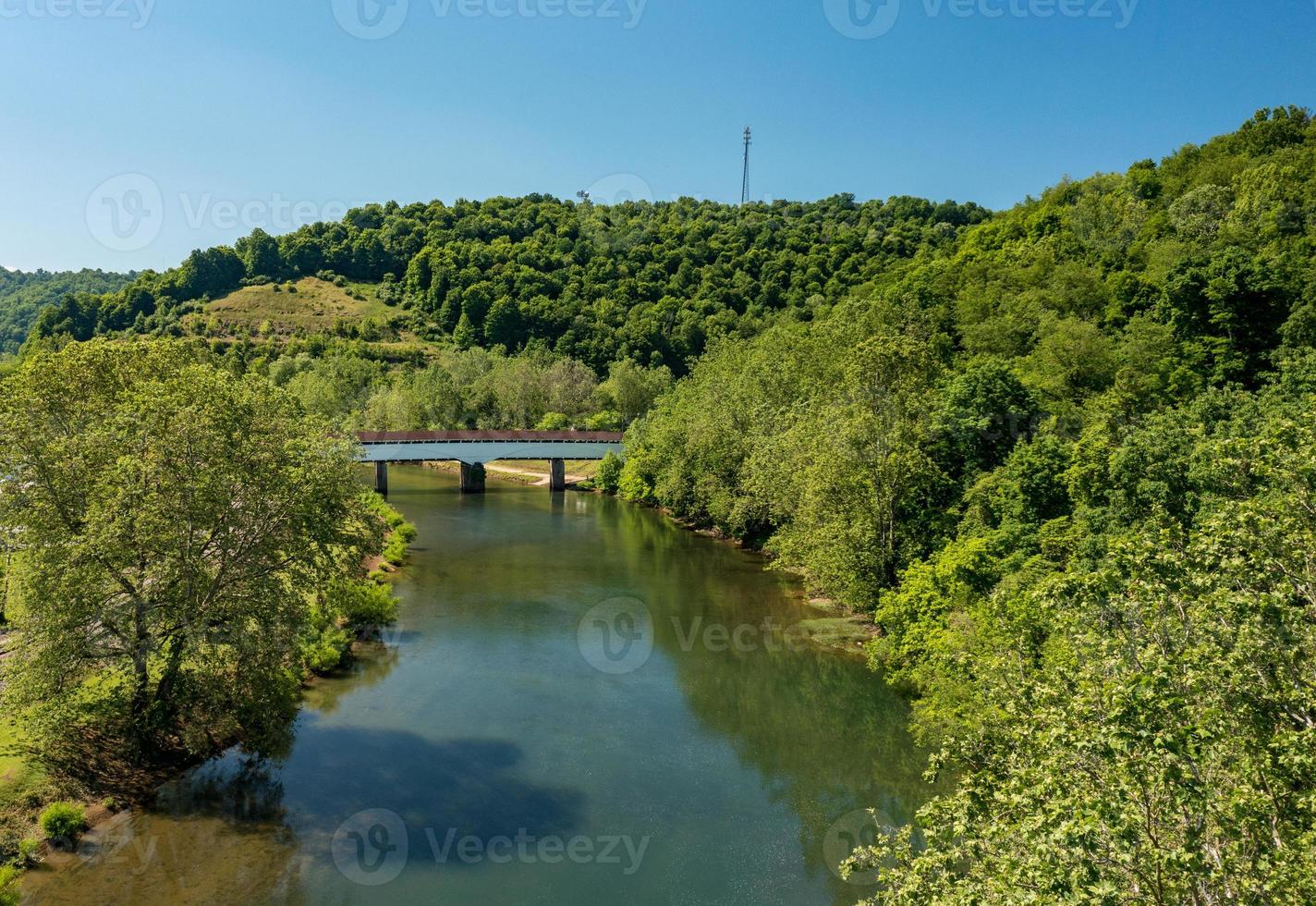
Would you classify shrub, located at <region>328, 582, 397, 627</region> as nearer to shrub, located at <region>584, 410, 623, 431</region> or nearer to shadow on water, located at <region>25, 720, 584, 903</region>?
A: shadow on water, located at <region>25, 720, 584, 903</region>

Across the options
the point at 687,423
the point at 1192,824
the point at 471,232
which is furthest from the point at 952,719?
the point at 471,232

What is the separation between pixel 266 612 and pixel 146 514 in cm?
373

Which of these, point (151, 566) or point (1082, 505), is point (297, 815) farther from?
point (1082, 505)

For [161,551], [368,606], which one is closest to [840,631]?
[368,606]

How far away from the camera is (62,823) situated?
59.6ft

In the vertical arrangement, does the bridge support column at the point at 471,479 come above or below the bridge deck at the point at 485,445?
below

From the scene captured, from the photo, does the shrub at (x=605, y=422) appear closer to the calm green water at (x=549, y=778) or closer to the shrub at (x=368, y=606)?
the calm green water at (x=549, y=778)

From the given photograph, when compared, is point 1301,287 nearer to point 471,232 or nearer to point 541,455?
point 541,455

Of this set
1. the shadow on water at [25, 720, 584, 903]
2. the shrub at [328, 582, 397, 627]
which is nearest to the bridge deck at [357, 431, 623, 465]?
the shrub at [328, 582, 397, 627]

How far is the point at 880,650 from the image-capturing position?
29000 mm

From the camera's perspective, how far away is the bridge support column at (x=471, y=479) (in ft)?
253

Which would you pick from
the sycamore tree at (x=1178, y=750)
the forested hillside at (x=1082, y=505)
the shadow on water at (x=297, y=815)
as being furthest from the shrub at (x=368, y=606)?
the sycamore tree at (x=1178, y=750)

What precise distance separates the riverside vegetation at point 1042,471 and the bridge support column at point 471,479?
13.2 meters

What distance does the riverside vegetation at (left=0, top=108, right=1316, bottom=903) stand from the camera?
30.5ft
